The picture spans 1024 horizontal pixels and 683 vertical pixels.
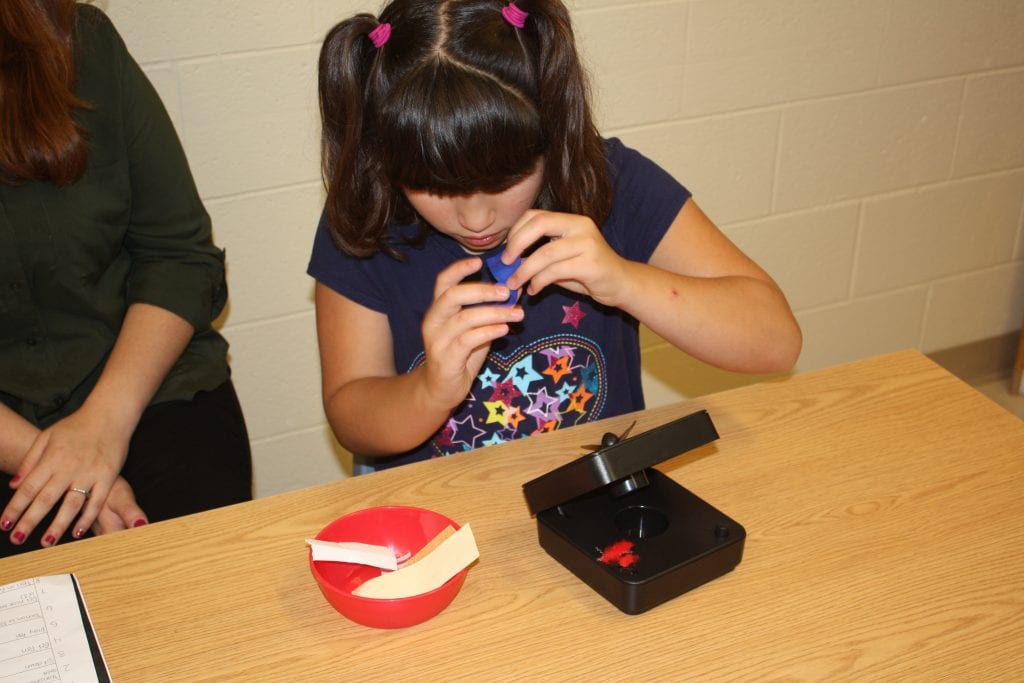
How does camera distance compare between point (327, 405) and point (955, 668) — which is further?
point (327, 405)

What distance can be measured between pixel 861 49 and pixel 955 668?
1.57 metres

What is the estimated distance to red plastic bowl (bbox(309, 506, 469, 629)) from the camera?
801 millimetres

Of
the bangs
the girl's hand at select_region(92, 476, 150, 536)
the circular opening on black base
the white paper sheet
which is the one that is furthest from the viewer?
the girl's hand at select_region(92, 476, 150, 536)

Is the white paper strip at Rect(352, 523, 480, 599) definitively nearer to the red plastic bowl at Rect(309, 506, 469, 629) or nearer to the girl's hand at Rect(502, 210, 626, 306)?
the red plastic bowl at Rect(309, 506, 469, 629)

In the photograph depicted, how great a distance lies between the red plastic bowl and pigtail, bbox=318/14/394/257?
0.42 m

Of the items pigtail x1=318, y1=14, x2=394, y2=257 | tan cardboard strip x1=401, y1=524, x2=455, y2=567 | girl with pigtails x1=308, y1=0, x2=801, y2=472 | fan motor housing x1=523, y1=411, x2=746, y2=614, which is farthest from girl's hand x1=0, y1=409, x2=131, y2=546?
fan motor housing x1=523, y1=411, x2=746, y2=614

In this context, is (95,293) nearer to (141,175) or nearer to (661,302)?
(141,175)

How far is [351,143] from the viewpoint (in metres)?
1.10

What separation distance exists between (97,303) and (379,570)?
27.5 inches

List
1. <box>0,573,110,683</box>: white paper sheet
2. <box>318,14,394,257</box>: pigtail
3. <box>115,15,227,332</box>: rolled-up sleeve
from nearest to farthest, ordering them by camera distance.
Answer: <box>0,573,110,683</box>: white paper sheet < <box>318,14,394,257</box>: pigtail < <box>115,15,227,332</box>: rolled-up sleeve

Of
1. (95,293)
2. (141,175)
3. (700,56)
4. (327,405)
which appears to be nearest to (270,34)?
(141,175)

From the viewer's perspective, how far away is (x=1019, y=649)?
77cm

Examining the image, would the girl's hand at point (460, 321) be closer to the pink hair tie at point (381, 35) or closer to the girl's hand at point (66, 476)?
the pink hair tie at point (381, 35)

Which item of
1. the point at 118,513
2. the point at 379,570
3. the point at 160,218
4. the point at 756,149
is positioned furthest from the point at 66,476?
the point at 756,149
